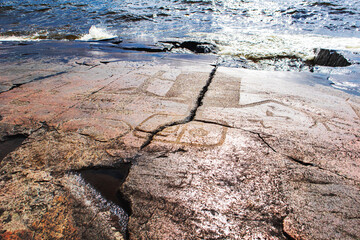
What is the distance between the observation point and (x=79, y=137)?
152 cm

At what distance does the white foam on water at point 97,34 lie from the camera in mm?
6559

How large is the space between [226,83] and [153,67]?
1.25m

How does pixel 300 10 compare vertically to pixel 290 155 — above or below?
above

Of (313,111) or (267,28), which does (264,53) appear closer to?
(313,111)

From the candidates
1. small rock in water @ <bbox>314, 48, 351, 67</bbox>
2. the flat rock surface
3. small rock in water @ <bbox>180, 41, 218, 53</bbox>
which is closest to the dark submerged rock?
small rock in water @ <bbox>180, 41, 218, 53</bbox>

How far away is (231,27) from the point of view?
7.87m

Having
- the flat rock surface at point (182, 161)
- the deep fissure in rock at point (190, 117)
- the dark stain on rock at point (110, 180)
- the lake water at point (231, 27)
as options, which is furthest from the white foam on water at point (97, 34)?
the dark stain on rock at point (110, 180)

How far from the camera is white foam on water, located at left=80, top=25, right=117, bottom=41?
6.56 m

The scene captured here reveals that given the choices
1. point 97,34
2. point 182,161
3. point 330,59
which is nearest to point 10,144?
point 182,161

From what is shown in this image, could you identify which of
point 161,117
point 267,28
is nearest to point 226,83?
point 161,117

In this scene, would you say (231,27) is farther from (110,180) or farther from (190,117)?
(110,180)

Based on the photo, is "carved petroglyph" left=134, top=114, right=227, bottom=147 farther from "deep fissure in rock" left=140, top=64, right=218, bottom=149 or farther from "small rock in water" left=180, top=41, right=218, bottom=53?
"small rock in water" left=180, top=41, right=218, bottom=53

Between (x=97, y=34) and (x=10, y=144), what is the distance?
660 centimetres

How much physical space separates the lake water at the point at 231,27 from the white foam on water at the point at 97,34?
0.06ft
